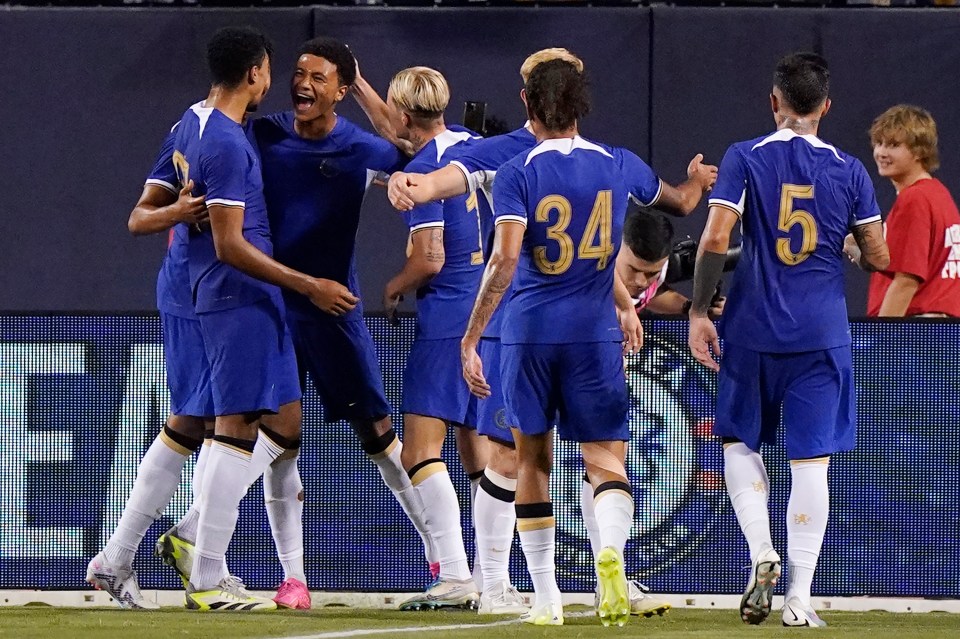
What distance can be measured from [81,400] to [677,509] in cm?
232

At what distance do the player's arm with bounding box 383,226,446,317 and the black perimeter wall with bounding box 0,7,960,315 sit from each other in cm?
408

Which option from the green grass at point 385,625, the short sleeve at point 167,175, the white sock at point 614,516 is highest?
the short sleeve at point 167,175

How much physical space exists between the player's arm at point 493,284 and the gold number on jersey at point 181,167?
116 cm

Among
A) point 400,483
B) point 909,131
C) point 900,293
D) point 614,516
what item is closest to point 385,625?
point 614,516

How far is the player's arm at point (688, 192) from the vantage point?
5078mm

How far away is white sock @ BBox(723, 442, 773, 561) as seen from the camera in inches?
199

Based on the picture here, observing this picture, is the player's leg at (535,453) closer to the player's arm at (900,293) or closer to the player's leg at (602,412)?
the player's leg at (602,412)

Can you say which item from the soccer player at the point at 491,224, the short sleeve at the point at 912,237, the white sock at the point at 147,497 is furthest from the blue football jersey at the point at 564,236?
the short sleeve at the point at 912,237

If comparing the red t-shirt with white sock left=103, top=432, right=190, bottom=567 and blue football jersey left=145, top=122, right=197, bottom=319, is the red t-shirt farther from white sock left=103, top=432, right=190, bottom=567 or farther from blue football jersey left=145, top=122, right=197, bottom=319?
white sock left=103, top=432, right=190, bottom=567

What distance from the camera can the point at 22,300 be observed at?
9.70 meters

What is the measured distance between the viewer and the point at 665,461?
602 cm

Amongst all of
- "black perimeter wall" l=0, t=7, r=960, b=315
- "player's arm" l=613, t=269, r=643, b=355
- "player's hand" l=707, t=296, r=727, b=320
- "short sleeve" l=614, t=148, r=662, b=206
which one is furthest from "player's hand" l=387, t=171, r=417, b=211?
"black perimeter wall" l=0, t=7, r=960, b=315

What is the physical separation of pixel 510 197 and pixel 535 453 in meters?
0.79

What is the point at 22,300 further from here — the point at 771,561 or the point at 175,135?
the point at 771,561
